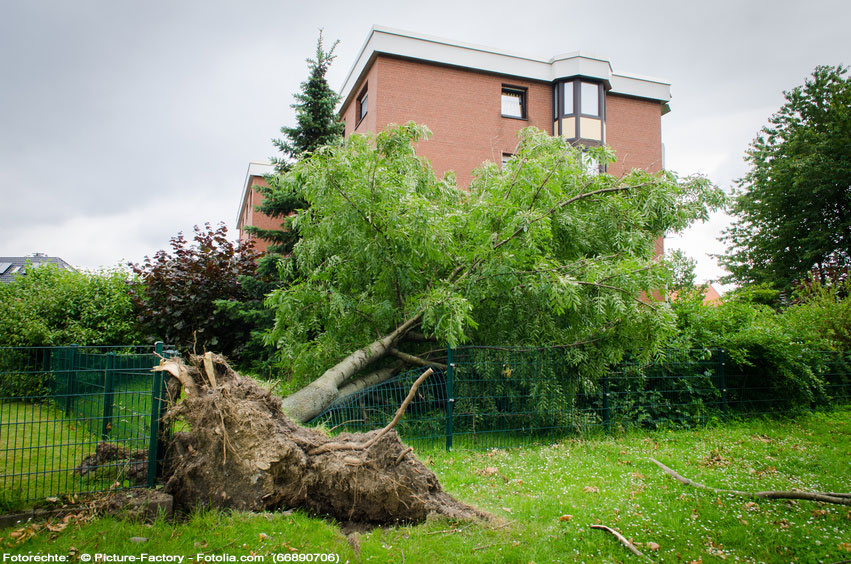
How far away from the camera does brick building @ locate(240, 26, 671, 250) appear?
17797 millimetres

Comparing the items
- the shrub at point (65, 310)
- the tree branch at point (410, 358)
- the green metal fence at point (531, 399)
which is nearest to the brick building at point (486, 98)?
the shrub at point (65, 310)

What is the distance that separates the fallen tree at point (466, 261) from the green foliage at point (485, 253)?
2 cm

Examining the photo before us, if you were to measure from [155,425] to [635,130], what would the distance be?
21637mm

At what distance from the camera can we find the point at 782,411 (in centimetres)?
948

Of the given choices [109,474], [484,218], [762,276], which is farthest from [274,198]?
[762,276]

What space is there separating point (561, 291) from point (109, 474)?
5.33 m

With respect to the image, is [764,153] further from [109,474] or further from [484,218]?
[109,474]

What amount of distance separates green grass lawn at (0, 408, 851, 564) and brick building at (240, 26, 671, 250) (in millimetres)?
12204

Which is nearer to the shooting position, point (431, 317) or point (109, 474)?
point (109, 474)

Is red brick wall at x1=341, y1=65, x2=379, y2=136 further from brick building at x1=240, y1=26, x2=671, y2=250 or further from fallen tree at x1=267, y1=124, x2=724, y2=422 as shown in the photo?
fallen tree at x1=267, y1=124, x2=724, y2=422

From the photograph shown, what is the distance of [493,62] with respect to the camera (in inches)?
757

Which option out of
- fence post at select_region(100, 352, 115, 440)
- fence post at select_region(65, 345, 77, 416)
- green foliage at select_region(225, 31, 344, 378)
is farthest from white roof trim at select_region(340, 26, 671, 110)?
fence post at select_region(100, 352, 115, 440)

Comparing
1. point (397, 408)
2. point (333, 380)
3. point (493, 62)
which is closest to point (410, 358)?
point (397, 408)

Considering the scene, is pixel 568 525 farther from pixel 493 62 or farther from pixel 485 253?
pixel 493 62
